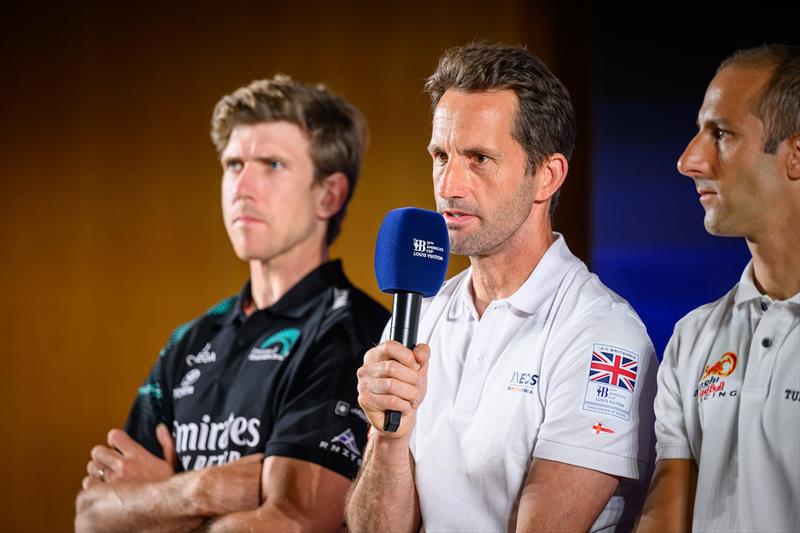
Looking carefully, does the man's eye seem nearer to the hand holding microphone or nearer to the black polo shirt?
the black polo shirt

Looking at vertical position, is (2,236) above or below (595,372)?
above

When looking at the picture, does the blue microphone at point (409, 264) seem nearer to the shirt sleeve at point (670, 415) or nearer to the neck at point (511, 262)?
the neck at point (511, 262)

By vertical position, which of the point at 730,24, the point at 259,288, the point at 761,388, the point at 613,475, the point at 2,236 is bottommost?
the point at 613,475

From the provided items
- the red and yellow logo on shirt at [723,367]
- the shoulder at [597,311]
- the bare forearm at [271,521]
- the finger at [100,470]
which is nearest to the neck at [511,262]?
the shoulder at [597,311]

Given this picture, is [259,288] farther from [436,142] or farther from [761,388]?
[761,388]

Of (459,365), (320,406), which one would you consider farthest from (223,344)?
(459,365)

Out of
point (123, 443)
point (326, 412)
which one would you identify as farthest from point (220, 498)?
point (123, 443)

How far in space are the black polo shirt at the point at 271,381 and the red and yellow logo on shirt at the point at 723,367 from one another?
3.03 feet

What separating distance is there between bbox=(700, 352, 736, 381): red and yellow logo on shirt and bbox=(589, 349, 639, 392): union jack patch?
5.4 inches

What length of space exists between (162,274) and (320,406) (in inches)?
67.6

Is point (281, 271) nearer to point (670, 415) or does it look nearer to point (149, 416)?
point (149, 416)

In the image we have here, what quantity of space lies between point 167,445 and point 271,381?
39cm

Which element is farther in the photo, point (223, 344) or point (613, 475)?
point (223, 344)

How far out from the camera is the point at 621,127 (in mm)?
2893
